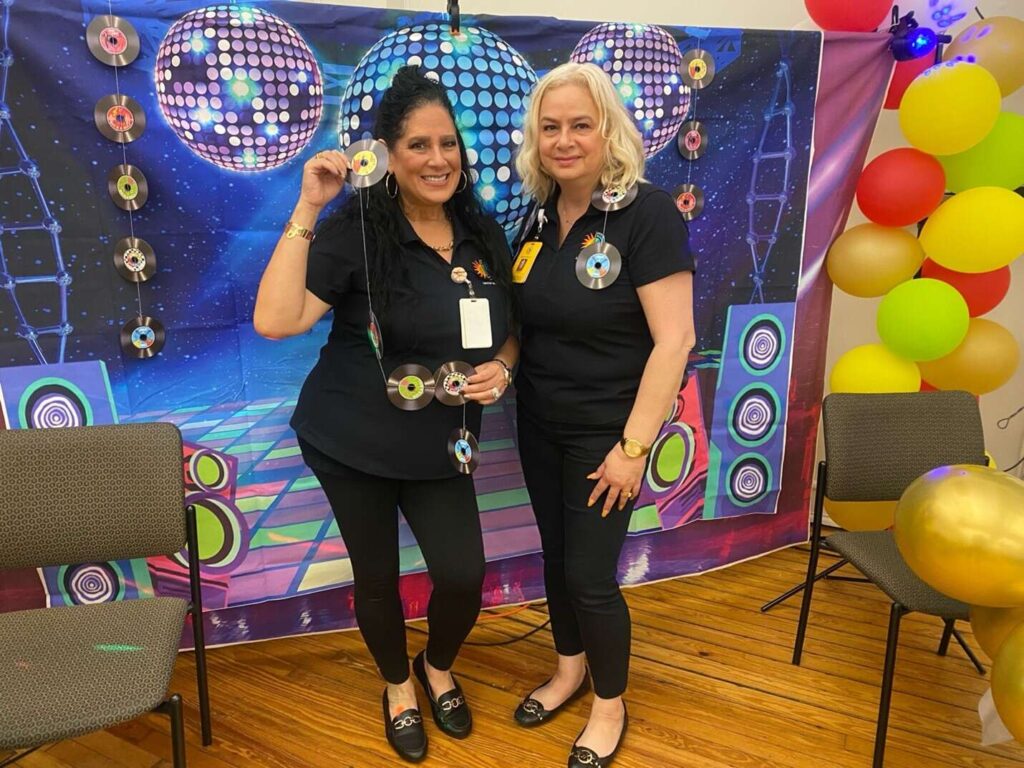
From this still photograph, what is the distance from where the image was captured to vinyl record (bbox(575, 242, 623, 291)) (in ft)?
4.66

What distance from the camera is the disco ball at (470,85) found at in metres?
1.76

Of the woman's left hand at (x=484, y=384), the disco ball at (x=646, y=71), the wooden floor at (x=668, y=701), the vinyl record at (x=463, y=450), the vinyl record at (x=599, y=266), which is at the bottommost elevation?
the wooden floor at (x=668, y=701)

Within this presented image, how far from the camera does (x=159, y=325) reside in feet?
6.00

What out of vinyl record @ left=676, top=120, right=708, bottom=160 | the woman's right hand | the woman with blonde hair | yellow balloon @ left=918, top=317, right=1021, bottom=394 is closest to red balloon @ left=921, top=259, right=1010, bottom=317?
yellow balloon @ left=918, top=317, right=1021, bottom=394

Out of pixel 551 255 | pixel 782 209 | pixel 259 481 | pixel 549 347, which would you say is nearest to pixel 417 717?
pixel 259 481

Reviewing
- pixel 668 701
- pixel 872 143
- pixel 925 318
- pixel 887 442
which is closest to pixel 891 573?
pixel 887 442

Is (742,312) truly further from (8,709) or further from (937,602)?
(8,709)

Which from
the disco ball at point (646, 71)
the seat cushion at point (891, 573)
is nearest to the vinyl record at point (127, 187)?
the disco ball at point (646, 71)

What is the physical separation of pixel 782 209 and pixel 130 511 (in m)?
2.08

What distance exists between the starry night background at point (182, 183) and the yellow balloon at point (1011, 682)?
4.80ft

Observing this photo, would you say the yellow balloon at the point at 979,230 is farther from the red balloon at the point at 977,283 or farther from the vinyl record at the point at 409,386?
the vinyl record at the point at 409,386

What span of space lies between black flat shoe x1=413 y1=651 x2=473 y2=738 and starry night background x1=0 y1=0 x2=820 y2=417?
94 cm

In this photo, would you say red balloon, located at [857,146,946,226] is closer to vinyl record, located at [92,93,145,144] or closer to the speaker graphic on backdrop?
the speaker graphic on backdrop

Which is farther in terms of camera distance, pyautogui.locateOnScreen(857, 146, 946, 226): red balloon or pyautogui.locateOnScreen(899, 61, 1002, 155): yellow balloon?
pyautogui.locateOnScreen(857, 146, 946, 226): red balloon
